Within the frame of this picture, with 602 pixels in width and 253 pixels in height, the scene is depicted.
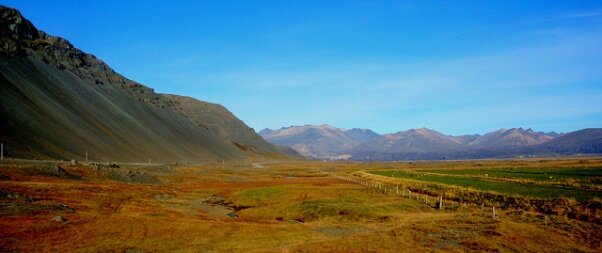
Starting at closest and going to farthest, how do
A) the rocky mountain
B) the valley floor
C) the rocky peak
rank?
the valley floor
the rocky mountain
the rocky peak

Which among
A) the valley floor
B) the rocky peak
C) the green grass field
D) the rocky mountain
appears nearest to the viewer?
the valley floor

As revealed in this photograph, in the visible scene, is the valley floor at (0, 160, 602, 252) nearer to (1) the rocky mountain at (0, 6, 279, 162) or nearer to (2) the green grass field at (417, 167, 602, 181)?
(1) the rocky mountain at (0, 6, 279, 162)

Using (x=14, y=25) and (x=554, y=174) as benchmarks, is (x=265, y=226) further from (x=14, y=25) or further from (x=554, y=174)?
(x=14, y=25)

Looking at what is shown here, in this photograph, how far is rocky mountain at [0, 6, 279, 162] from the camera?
89.5m

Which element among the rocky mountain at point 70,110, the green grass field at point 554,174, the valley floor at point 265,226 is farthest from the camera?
the rocky mountain at point 70,110

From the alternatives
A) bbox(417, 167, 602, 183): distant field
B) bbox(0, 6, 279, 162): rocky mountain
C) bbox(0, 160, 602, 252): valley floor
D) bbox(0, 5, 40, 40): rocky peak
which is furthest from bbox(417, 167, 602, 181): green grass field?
bbox(0, 5, 40, 40): rocky peak

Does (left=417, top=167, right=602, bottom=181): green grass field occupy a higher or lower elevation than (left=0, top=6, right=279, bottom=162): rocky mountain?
lower

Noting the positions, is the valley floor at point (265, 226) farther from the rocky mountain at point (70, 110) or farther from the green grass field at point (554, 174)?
the green grass field at point (554, 174)

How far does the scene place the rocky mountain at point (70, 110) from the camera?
294 feet

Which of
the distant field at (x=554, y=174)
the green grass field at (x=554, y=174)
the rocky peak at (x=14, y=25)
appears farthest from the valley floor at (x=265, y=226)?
the rocky peak at (x=14, y=25)

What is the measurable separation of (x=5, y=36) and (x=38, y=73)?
18.6 m

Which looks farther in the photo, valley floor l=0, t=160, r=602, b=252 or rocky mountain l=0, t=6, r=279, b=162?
rocky mountain l=0, t=6, r=279, b=162

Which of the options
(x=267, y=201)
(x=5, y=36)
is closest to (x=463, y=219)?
(x=267, y=201)

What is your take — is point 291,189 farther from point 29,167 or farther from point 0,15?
point 0,15
